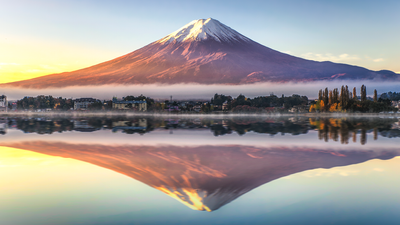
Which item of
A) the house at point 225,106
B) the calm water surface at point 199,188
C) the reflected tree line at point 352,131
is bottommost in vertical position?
the reflected tree line at point 352,131

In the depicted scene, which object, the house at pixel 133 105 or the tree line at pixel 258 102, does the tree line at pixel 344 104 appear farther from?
the house at pixel 133 105

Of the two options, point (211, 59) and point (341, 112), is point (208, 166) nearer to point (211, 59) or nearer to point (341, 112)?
point (341, 112)

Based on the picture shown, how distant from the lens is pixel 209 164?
42.1 feet

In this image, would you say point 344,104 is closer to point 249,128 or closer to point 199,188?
point 249,128

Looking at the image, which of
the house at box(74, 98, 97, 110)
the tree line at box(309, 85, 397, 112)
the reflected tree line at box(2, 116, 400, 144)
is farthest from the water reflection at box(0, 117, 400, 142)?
the house at box(74, 98, 97, 110)

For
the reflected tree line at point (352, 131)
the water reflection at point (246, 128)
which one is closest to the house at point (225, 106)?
the water reflection at point (246, 128)

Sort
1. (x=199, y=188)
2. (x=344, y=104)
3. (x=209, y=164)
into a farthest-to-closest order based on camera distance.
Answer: (x=344, y=104) < (x=209, y=164) < (x=199, y=188)

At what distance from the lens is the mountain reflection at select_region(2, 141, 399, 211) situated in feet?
30.2

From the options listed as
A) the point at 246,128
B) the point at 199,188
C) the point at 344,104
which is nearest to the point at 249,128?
the point at 246,128

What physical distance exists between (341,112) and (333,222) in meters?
96.0

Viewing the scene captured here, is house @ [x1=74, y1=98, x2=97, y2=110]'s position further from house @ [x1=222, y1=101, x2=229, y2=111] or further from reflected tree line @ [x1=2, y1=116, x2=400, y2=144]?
reflected tree line @ [x1=2, y1=116, x2=400, y2=144]

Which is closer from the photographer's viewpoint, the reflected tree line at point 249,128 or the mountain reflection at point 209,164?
the mountain reflection at point 209,164

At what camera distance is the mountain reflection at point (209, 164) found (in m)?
9.21

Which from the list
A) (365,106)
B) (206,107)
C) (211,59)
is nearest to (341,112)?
(365,106)
